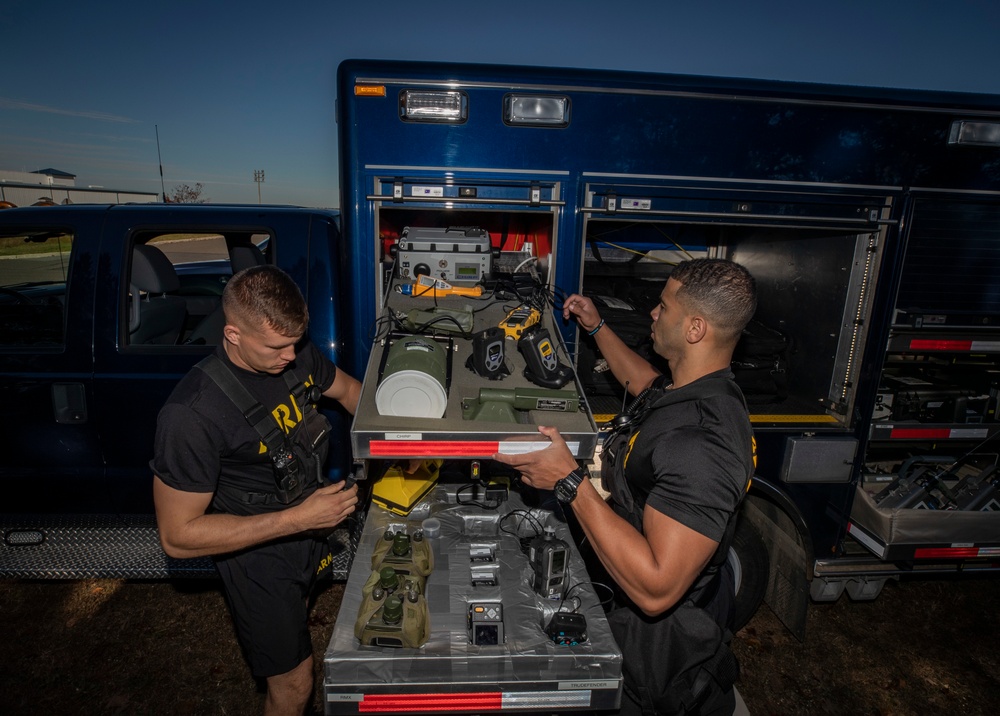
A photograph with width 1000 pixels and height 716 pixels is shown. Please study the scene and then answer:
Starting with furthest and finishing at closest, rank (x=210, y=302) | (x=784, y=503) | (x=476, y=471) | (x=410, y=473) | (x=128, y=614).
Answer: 1. (x=210, y=302)
2. (x=128, y=614)
3. (x=784, y=503)
4. (x=410, y=473)
5. (x=476, y=471)

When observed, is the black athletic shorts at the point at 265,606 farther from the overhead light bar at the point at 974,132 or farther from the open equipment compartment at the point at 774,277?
the overhead light bar at the point at 974,132

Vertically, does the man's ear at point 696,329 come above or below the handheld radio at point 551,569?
above

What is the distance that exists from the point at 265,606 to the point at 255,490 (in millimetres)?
508

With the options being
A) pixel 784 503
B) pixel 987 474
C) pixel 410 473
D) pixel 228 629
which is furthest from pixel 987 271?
pixel 228 629

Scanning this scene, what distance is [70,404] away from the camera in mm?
3197

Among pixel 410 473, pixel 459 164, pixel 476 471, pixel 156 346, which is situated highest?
pixel 459 164

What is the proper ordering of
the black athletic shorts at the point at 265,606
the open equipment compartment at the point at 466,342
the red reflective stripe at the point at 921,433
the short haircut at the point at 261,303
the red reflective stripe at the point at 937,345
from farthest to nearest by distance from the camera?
1. the red reflective stripe at the point at 921,433
2. the red reflective stripe at the point at 937,345
3. the black athletic shorts at the point at 265,606
4. the short haircut at the point at 261,303
5. the open equipment compartment at the point at 466,342

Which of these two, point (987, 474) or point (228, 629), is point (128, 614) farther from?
point (987, 474)

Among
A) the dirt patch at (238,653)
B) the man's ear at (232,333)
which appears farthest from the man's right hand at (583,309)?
the dirt patch at (238,653)

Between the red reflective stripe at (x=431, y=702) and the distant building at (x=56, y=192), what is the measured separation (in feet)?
85.1

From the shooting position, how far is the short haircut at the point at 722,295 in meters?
2.05

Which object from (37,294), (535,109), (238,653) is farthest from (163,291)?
(535,109)

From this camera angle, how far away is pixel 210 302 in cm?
485

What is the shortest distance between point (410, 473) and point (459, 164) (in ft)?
5.42
